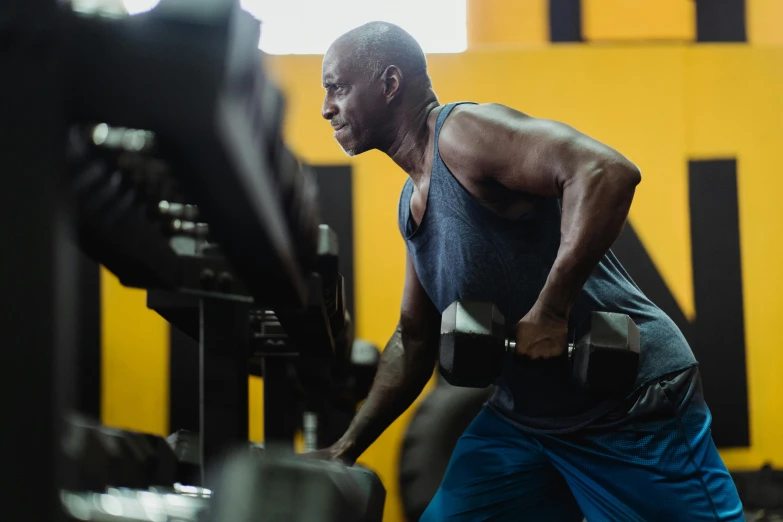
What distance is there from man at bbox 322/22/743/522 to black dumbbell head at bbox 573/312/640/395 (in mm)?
37

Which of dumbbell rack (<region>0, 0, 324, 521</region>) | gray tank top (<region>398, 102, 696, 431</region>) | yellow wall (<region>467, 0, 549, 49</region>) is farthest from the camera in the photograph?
yellow wall (<region>467, 0, 549, 49</region>)

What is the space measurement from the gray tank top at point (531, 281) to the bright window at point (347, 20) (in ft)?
5.55

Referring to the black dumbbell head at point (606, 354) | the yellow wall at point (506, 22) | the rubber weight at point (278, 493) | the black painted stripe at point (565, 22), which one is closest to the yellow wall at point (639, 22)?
the black painted stripe at point (565, 22)

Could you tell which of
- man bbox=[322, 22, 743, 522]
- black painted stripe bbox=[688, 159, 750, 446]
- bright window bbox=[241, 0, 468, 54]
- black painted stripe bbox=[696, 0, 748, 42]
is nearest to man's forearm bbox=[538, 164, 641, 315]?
man bbox=[322, 22, 743, 522]

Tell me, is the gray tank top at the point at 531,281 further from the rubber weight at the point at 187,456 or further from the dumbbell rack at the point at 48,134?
the dumbbell rack at the point at 48,134

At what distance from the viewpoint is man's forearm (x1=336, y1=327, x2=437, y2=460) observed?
4.87ft

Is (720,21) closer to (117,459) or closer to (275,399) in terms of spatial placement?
(275,399)

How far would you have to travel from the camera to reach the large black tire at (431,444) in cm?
257

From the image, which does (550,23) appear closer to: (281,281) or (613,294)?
(613,294)

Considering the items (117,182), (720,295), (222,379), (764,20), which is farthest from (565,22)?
(117,182)

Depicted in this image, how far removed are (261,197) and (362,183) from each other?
2.39 meters

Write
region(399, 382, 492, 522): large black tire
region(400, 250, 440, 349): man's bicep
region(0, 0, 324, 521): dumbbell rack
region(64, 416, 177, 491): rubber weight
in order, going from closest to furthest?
region(0, 0, 324, 521): dumbbell rack < region(64, 416, 177, 491): rubber weight < region(400, 250, 440, 349): man's bicep < region(399, 382, 492, 522): large black tire

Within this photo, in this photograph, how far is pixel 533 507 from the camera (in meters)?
1.37

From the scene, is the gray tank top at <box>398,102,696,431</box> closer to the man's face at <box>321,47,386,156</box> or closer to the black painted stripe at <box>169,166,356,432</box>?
the man's face at <box>321,47,386,156</box>
